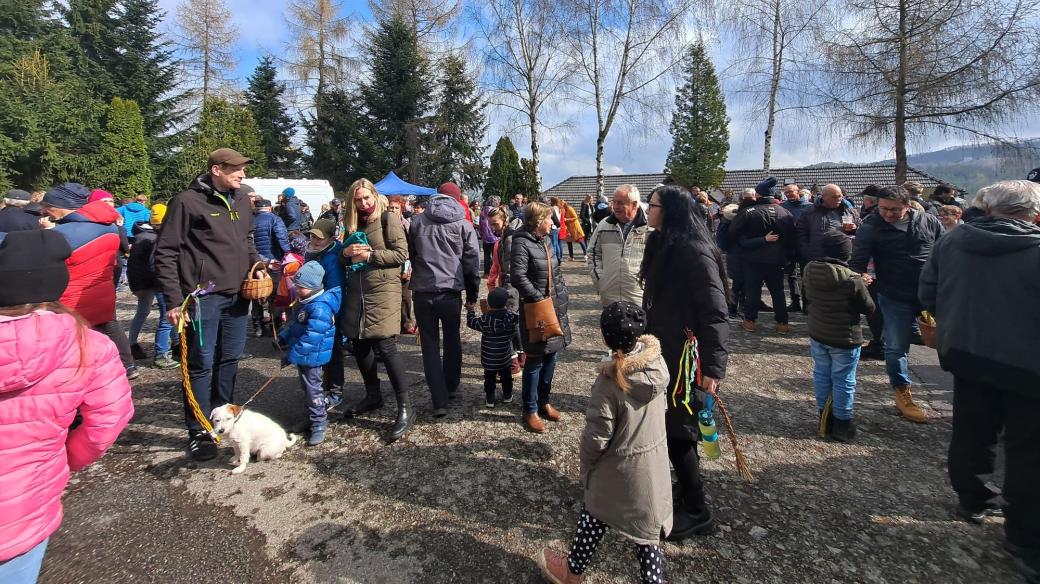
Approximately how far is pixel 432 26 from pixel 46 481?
2638 centimetres

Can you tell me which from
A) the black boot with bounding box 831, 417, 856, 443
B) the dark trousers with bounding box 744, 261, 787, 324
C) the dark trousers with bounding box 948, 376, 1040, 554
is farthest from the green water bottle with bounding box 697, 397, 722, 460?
the dark trousers with bounding box 744, 261, 787, 324

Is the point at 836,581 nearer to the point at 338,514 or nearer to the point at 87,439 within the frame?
the point at 338,514

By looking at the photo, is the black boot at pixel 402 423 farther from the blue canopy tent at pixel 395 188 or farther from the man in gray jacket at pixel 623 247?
the blue canopy tent at pixel 395 188

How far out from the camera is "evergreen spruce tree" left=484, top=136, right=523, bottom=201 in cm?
2342

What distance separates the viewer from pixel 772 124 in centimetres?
1585

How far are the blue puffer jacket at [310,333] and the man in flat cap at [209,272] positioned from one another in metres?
0.39

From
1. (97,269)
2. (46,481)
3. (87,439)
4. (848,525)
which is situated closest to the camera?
(46,481)

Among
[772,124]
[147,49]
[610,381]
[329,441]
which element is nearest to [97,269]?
[329,441]

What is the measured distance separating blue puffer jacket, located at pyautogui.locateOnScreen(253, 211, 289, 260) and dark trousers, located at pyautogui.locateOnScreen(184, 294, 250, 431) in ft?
7.91

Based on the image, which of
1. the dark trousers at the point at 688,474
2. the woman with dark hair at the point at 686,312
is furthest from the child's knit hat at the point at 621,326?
the dark trousers at the point at 688,474

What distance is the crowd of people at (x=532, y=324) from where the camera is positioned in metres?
1.65

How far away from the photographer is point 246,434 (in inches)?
124

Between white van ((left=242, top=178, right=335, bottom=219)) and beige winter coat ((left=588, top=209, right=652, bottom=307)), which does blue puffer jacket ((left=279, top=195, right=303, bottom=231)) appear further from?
white van ((left=242, top=178, right=335, bottom=219))

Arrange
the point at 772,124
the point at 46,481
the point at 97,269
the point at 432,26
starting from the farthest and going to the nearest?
the point at 432,26, the point at 772,124, the point at 97,269, the point at 46,481
